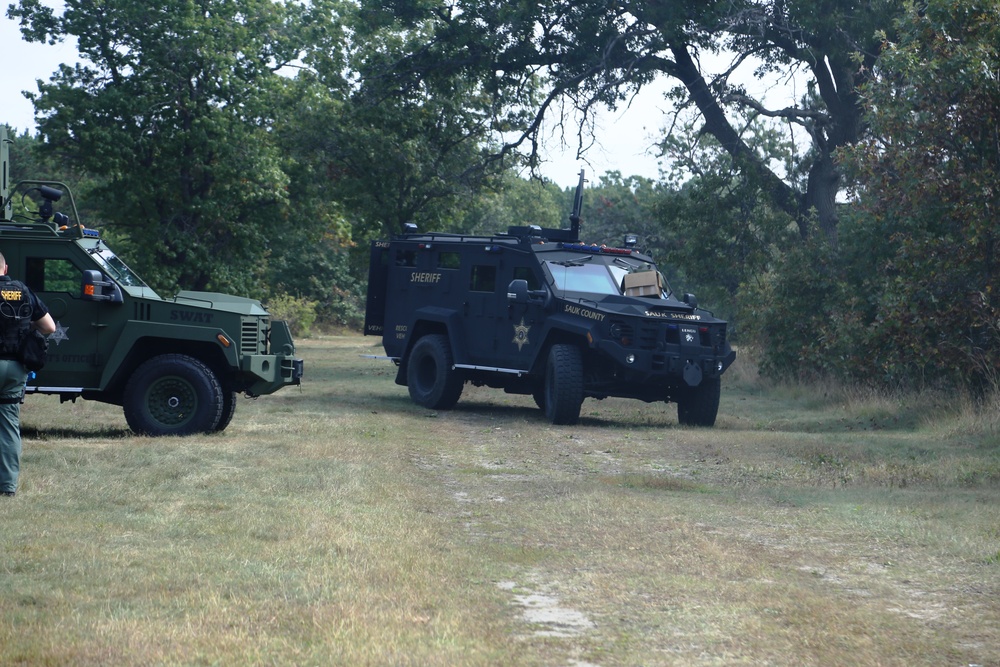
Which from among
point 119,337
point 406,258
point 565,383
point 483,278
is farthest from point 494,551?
point 406,258

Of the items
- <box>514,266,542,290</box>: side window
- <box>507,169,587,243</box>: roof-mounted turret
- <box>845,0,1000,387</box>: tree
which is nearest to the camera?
<box>845,0,1000,387</box>: tree

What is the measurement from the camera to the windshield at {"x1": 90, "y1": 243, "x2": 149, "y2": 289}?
1291 cm

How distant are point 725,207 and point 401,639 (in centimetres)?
2104

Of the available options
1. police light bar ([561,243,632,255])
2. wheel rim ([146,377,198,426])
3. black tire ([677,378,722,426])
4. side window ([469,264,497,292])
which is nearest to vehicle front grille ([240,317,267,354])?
wheel rim ([146,377,198,426])

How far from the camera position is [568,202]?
12600 centimetres

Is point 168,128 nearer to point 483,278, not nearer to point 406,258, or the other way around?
point 406,258

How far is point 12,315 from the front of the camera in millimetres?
8625

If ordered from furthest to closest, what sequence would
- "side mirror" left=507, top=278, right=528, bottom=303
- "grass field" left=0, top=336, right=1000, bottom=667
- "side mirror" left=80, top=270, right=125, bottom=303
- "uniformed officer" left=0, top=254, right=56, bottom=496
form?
1. "side mirror" left=507, top=278, right=528, bottom=303
2. "side mirror" left=80, top=270, right=125, bottom=303
3. "uniformed officer" left=0, top=254, right=56, bottom=496
4. "grass field" left=0, top=336, right=1000, bottom=667

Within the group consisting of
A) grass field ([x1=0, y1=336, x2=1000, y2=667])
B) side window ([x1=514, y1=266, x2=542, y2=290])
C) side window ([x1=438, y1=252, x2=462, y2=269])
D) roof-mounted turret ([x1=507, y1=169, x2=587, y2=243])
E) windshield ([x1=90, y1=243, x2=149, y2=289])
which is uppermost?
roof-mounted turret ([x1=507, y1=169, x2=587, y2=243])

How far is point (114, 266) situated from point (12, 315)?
15.2 feet

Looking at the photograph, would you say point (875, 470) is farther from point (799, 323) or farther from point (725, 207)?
point (725, 207)

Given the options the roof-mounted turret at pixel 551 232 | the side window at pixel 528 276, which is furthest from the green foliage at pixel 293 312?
the side window at pixel 528 276

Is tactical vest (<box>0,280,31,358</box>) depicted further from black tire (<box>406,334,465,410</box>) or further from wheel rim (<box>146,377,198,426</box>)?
black tire (<box>406,334,465,410</box>)

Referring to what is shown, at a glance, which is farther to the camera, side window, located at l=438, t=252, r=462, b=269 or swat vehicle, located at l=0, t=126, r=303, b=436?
side window, located at l=438, t=252, r=462, b=269
